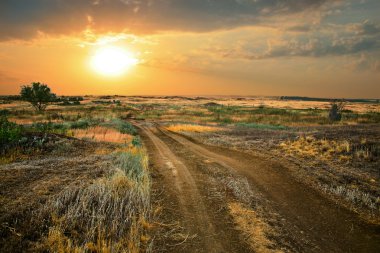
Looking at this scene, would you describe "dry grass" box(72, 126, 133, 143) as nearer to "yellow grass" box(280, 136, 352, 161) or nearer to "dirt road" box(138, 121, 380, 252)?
"dirt road" box(138, 121, 380, 252)

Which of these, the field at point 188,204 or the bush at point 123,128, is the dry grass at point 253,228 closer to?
the field at point 188,204

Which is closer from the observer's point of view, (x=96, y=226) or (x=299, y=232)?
(x=96, y=226)

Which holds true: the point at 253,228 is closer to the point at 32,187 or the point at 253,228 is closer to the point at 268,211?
Result: the point at 268,211

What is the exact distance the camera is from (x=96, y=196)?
770 cm

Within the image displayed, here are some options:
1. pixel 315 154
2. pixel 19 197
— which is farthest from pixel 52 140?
pixel 315 154

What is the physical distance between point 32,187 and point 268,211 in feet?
24.5

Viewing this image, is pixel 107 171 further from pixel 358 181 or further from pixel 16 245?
pixel 358 181

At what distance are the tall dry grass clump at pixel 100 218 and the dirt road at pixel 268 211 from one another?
99 cm

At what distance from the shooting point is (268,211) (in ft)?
26.1

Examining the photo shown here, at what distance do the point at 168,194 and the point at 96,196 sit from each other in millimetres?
2562

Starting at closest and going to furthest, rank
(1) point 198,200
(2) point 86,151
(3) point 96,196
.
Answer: (3) point 96,196 < (1) point 198,200 < (2) point 86,151

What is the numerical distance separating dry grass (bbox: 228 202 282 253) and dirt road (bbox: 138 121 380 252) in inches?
9.0

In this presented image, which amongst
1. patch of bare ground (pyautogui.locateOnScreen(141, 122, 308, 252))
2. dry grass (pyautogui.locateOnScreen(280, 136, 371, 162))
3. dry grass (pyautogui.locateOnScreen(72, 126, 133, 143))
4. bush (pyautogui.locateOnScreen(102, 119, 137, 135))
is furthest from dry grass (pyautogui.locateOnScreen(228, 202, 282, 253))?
bush (pyautogui.locateOnScreen(102, 119, 137, 135))

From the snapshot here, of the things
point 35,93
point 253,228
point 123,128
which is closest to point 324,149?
point 253,228
